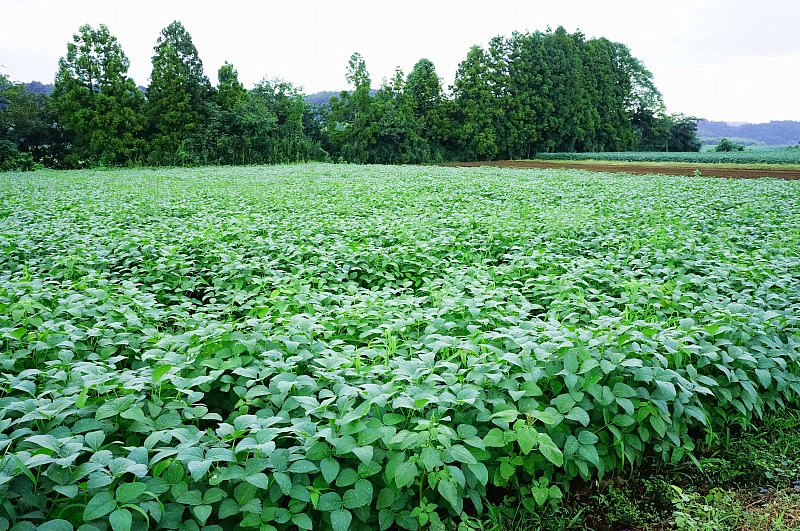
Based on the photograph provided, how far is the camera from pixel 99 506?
172 centimetres

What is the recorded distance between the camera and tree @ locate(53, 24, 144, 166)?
1433 inches

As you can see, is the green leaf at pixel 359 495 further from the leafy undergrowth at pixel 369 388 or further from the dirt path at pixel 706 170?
the dirt path at pixel 706 170

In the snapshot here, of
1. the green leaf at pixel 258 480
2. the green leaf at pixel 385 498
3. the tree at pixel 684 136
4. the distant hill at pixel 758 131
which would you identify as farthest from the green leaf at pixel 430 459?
the distant hill at pixel 758 131

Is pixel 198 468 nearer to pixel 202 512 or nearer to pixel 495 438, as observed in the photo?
pixel 202 512

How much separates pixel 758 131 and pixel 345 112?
15102 cm

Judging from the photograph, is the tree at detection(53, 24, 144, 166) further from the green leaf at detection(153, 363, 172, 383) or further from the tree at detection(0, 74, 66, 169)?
the green leaf at detection(153, 363, 172, 383)

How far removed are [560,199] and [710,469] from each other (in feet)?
31.8

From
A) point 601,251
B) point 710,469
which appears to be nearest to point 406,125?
point 601,251

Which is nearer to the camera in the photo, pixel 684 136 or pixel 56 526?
pixel 56 526

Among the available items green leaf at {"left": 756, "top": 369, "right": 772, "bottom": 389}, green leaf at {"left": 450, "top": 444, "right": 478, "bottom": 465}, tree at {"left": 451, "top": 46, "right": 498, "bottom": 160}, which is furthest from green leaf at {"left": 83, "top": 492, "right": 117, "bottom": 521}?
tree at {"left": 451, "top": 46, "right": 498, "bottom": 160}

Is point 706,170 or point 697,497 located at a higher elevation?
point 706,170

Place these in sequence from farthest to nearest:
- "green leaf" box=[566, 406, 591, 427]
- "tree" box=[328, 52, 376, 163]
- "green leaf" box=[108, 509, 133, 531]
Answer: "tree" box=[328, 52, 376, 163]
"green leaf" box=[566, 406, 591, 427]
"green leaf" box=[108, 509, 133, 531]

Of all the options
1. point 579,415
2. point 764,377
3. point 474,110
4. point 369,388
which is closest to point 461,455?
point 369,388

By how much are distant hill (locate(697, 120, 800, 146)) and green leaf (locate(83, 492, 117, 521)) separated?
161 meters
